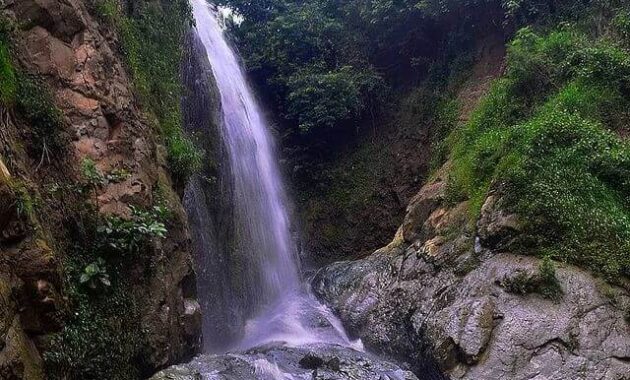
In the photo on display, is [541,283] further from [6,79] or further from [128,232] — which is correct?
[6,79]

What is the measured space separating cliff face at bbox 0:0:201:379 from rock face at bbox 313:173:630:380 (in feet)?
12.1

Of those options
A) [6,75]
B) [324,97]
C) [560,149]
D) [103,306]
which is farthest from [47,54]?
[324,97]

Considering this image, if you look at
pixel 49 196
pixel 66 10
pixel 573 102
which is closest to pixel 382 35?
pixel 573 102

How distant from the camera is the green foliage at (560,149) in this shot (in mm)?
8305

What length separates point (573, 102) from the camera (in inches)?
398

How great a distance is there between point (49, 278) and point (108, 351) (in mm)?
1193

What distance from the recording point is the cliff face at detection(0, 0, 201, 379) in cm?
484

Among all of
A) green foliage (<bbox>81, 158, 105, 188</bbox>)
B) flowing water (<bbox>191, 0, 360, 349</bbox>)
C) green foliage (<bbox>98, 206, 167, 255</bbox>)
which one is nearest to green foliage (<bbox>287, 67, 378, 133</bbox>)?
flowing water (<bbox>191, 0, 360, 349</bbox>)

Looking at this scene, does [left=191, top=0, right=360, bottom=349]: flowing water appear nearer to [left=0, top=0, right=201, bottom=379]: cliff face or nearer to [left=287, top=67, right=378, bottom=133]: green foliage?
[left=287, top=67, right=378, bottom=133]: green foliage

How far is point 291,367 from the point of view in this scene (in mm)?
7895

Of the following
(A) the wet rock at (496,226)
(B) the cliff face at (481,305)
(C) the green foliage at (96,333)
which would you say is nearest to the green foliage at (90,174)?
(C) the green foliage at (96,333)

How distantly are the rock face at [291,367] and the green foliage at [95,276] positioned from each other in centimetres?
128

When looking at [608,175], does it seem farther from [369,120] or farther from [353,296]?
[369,120]

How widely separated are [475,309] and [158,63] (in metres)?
6.75
